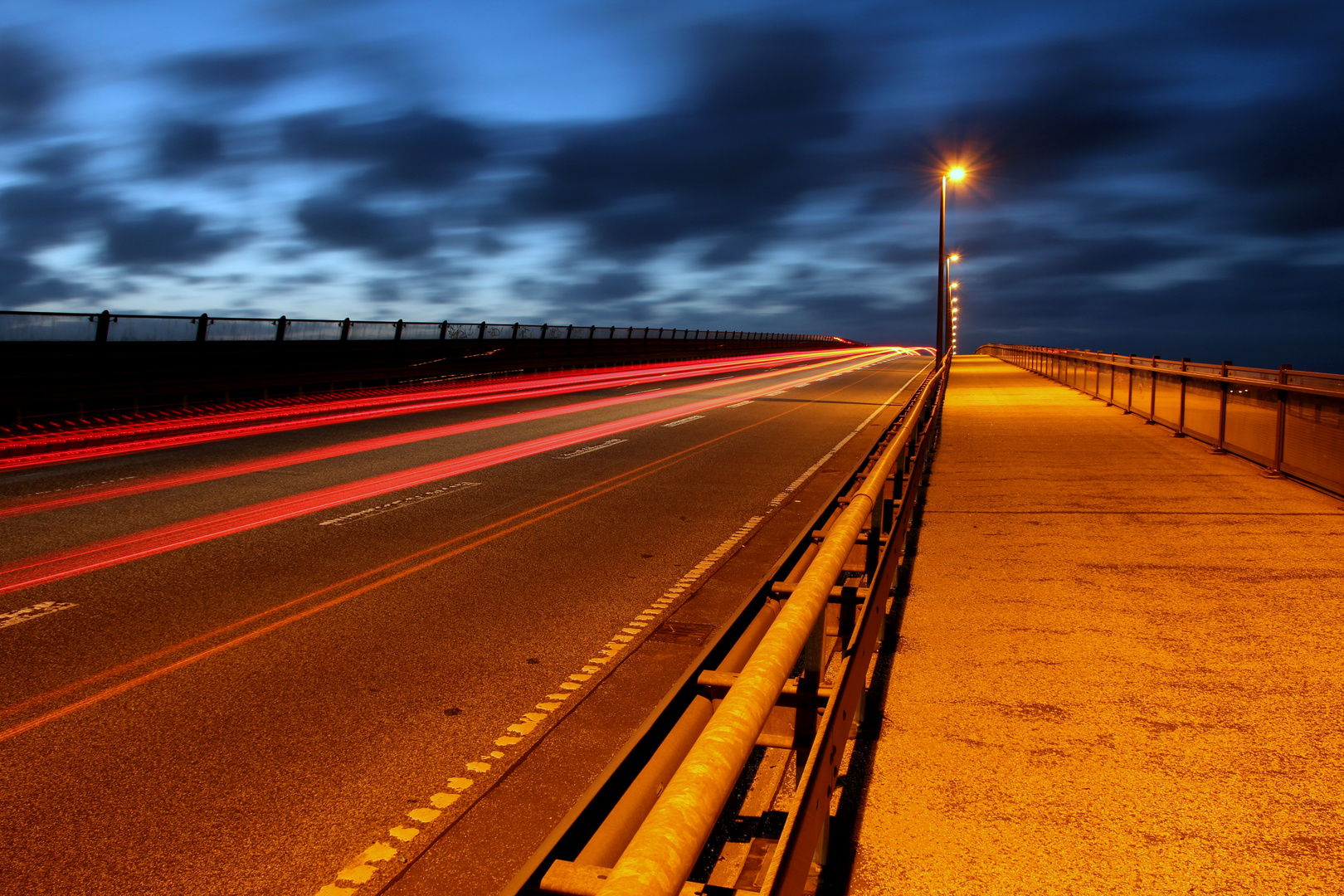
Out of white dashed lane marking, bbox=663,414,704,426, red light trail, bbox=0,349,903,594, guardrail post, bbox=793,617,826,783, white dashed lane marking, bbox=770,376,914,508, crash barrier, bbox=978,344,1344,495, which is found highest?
crash barrier, bbox=978,344,1344,495

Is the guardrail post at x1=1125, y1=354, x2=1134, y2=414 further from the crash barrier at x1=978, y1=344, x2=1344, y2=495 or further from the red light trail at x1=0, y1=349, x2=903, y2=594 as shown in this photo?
the red light trail at x1=0, y1=349, x2=903, y2=594

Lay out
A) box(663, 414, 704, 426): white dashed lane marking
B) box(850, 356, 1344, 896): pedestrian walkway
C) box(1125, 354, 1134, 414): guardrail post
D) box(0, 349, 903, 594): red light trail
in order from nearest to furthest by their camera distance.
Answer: box(850, 356, 1344, 896): pedestrian walkway < box(0, 349, 903, 594): red light trail < box(1125, 354, 1134, 414): guardrail post < box(663, 414, 704, 426): white dashed lane marking

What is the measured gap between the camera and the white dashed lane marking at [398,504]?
34.9 feet

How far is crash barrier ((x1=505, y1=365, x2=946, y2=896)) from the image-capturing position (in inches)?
64.3

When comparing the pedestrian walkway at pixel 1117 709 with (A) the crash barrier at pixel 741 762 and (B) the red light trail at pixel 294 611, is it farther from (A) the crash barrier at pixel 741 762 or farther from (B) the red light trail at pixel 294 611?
(B) the red light trail at pixel 294 611

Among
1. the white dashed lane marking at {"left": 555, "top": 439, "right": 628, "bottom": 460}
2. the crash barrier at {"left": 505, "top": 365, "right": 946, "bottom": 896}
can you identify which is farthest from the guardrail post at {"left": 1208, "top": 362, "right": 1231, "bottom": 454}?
the crash barrier at {"left": 505, "top": 365, "right": 946, "bottom": 896}

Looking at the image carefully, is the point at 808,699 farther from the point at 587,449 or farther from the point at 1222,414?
the point at 587,449

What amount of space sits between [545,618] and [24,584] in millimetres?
4279

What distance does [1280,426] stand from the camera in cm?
1201

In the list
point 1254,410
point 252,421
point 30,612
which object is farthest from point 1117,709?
point 252,421

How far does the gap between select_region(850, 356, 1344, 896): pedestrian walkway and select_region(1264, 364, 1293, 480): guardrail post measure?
187cm

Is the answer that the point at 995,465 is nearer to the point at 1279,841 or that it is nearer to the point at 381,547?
the point at 381,547

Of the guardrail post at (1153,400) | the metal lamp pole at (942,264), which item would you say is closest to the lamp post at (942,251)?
the metal lamp pole at (942,264)

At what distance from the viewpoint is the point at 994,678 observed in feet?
17.9
